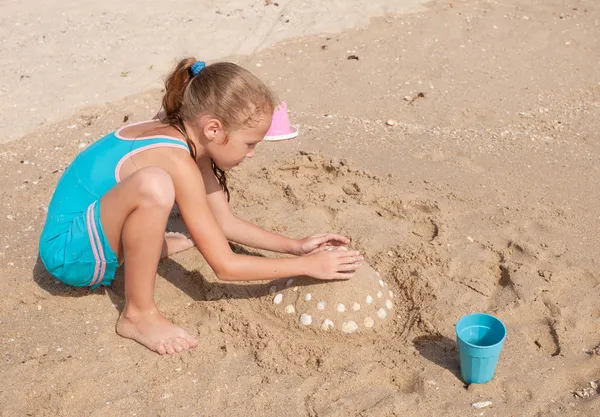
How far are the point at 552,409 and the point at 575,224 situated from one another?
1.43 m

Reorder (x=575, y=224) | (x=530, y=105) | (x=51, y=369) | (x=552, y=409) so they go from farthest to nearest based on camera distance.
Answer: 1. (x=530, y=105)
2. (x=575, y=224)
3. (x=51, y=369)
4. (x=552, y=409)

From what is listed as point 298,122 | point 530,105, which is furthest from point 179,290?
point 530,105

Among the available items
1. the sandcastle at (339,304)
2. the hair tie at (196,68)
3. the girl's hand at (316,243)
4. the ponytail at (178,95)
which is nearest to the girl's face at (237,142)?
the ponytail at (178,95)

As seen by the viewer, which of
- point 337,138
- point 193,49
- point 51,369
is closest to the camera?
point 51,369

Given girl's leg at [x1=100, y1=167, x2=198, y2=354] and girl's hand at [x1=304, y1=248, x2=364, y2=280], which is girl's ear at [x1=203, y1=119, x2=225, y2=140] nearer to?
girl's leg at [x1=100, y1=167, x2=198, y2=354]

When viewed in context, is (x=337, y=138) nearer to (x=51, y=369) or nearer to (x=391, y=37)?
(x=391, y=37)

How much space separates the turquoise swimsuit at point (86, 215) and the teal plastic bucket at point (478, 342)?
52.3 inches

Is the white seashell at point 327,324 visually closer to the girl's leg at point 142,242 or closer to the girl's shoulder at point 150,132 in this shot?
the girl's leg at point 142,242

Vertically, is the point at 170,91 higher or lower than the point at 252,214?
higher

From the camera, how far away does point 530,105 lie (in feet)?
16.8

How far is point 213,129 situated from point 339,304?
0.92m

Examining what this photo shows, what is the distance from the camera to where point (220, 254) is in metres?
2.91

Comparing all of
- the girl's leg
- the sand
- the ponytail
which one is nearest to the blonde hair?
the ponytail

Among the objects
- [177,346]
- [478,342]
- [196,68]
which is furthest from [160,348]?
[478,342]
